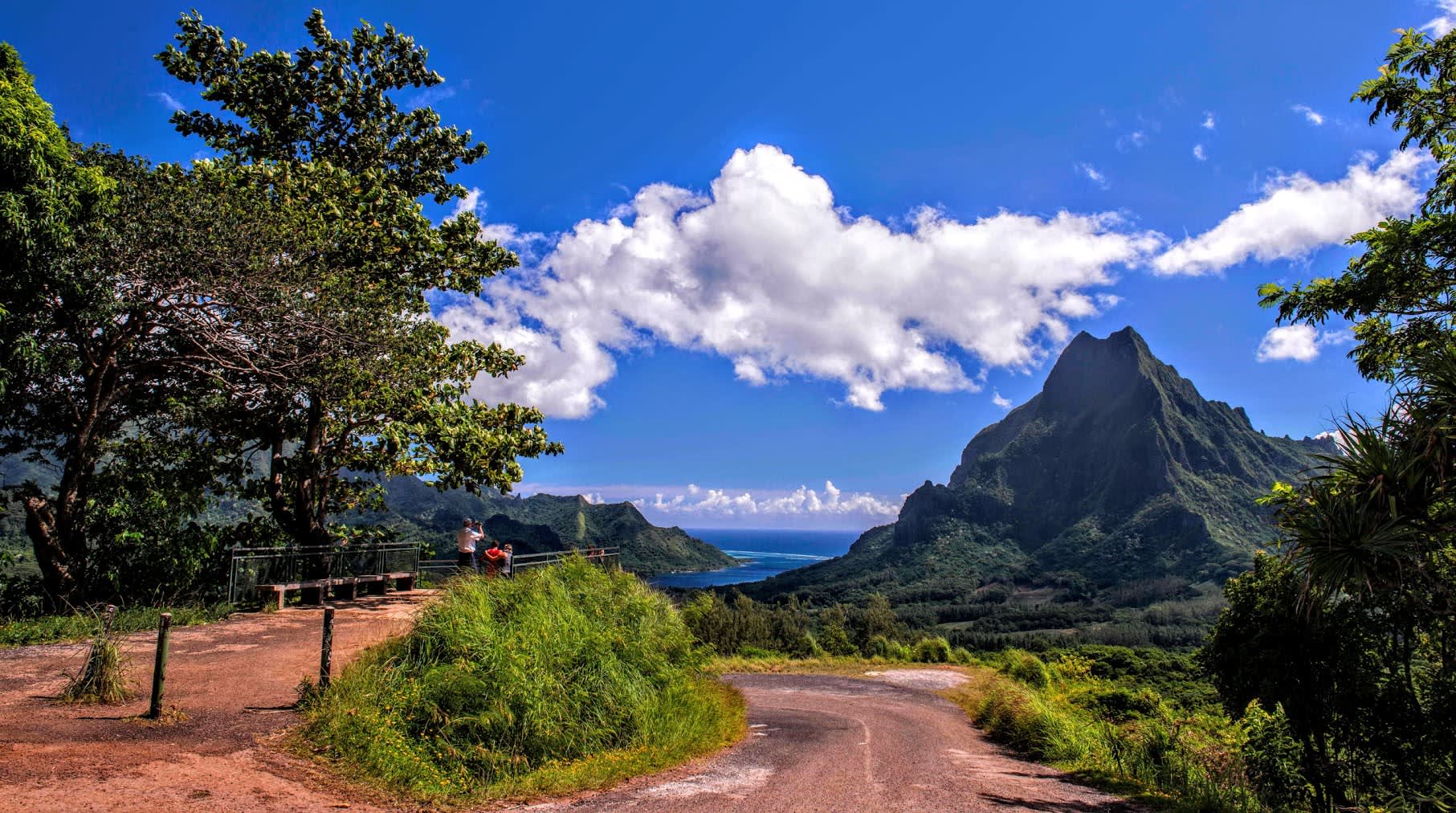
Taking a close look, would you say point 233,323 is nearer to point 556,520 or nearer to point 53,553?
point 53,553

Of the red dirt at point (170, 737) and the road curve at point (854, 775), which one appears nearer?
the red dirt at point (170, 737)

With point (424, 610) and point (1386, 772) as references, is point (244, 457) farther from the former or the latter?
point (1386, 772)

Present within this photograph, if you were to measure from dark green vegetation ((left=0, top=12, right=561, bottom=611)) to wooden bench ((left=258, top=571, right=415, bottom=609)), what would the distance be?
160cm

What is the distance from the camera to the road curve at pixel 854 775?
8477 mm

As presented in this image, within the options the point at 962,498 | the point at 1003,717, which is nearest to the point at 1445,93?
the point at 1003,717

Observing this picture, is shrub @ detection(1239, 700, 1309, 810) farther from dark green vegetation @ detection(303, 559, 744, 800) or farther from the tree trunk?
the tree trunk

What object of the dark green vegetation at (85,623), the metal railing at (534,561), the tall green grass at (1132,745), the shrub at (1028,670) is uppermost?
Answer: the metal railing at (534,561)

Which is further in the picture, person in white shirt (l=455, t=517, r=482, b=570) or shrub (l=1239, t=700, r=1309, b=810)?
person in white shirt (l=455, t=517, r=482, b=570)

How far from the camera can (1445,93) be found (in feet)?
35.8

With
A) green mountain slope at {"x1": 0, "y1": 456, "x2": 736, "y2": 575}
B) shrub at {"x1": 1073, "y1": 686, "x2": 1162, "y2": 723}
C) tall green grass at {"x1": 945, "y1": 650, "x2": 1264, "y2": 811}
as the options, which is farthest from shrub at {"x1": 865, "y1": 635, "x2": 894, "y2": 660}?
green mountain slope at {"x1": 0, "y1": 456, "x2": 736, "y2": 575}

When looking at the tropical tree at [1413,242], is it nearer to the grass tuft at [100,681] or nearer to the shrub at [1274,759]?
the shrub at [1274,759]

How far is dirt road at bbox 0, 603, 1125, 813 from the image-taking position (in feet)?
20.6

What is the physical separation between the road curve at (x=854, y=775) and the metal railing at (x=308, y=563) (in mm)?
9909

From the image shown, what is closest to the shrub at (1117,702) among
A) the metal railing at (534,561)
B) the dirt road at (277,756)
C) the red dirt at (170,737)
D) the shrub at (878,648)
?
the dirt road at (277,756)
